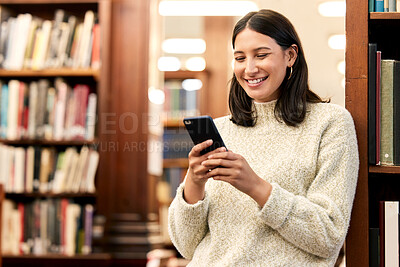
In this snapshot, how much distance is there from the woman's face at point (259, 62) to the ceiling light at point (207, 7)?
3.97m

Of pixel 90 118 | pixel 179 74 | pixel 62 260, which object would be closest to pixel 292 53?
pixel 90 118

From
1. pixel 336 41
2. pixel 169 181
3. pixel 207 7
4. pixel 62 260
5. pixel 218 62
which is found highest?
pixel 207 7

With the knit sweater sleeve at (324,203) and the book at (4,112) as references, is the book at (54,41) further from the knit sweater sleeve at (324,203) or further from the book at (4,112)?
the knit sweater sleeve at (324,203)

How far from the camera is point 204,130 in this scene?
1156 mm

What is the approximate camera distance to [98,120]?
320cm

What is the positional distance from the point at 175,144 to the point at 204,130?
12.4 ft

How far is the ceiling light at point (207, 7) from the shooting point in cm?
527

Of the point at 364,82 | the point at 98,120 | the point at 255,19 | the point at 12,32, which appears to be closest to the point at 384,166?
the point at 364,82

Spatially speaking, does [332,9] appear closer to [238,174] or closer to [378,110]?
[378,110]

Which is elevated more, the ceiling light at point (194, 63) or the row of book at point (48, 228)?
the ceiling light at point (194, 63)

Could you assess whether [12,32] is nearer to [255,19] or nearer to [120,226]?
[120,226]

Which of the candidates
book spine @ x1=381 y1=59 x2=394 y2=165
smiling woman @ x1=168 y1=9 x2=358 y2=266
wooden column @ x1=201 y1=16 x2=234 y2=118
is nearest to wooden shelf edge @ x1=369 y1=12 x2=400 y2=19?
book spine @ x1=381 y1=59 x2=394 y2=165

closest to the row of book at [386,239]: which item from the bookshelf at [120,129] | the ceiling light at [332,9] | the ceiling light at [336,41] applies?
the ceiling light at [336,41]

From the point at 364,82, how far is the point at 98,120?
2.09 m
